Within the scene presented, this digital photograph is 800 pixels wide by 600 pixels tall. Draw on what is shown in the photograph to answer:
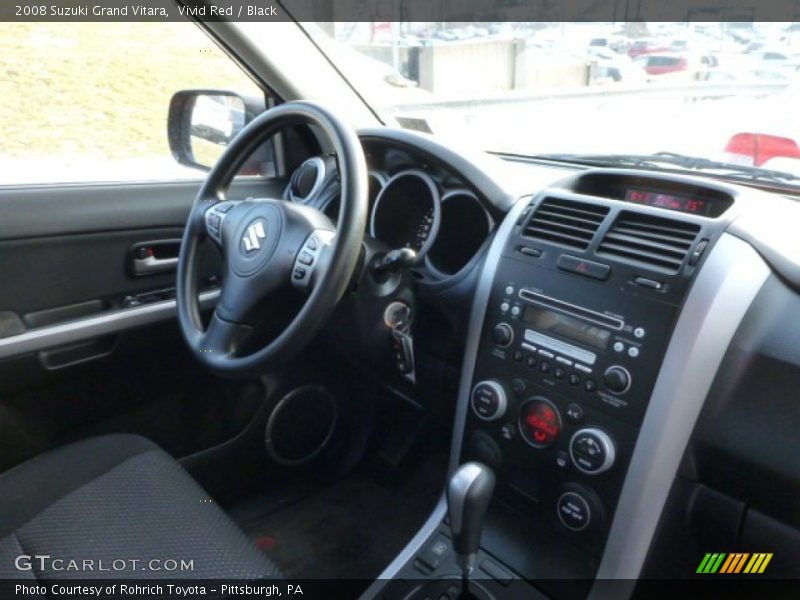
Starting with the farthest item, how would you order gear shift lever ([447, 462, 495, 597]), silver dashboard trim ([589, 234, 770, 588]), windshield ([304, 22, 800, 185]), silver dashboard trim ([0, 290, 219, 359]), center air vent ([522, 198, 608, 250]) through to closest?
1. silver dashboard trim ([0, 290, 219, 359])
2. windshield ([304, 22, 800, 185])
3. center air vent ([522, 198, 608, 250])
4. gear shift lever ([447, 462, 495, 597])
5. silver dashboard trim ([589, 234, 770, 588])

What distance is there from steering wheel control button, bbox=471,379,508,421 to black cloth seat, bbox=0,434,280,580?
1.83 feet

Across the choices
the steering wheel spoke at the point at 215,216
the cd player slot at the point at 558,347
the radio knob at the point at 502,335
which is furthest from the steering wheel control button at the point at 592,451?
the steering wheel spoke at the point at 215,216

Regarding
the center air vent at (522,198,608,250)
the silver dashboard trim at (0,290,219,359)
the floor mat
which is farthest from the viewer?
the floor mat

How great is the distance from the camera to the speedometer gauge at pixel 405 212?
176cm

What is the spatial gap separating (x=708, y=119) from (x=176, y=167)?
4.91 ft

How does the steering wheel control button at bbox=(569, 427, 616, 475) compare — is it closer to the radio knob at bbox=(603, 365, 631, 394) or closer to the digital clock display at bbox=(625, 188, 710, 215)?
the radio knob at bbox=(603, 365, 631, 394)

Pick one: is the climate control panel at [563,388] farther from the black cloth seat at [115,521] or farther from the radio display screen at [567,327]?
the black cloth seat at [115,521]

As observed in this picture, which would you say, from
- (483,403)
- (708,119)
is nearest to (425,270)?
(483,403)

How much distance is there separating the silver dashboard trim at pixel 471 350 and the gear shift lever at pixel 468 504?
0.29 metres

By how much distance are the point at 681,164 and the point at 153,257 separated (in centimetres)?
140

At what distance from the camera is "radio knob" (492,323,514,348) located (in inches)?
57.1

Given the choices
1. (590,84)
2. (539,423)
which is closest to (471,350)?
(539,423)

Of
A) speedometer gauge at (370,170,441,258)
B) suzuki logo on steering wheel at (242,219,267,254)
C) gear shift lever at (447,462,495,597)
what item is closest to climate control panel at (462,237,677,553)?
gear shift lever at (447,462,495,597)

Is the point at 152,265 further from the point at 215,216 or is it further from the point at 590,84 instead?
the point at 590,84
